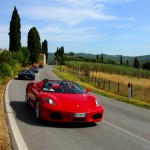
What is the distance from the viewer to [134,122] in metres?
11.8

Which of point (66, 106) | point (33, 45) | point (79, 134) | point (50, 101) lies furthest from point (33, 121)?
point (33, 45)

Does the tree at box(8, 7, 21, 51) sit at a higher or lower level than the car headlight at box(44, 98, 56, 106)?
higher

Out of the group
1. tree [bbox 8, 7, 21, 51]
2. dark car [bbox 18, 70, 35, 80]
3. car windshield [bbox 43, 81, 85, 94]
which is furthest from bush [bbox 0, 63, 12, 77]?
tree [bbox 8, 7, 21, 51]

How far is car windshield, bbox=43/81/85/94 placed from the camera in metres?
11.6

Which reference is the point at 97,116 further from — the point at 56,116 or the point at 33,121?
the point at 33,121

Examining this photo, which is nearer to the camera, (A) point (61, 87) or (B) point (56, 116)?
(B) point (56, 116)

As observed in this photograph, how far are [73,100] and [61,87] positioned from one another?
54.5 inches

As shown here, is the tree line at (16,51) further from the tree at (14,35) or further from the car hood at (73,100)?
the car hood at (73,100)

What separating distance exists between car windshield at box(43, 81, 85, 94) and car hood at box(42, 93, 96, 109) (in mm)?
500

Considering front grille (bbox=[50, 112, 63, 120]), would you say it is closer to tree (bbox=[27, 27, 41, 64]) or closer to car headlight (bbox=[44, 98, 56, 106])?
car headlight (bbox=[44, 98, 56, 106])

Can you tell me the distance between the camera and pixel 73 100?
34.5 ft

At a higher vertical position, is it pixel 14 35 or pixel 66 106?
pixel 14 35

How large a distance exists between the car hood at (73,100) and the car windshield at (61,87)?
500mm

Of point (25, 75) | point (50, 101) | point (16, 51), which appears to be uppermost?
point (16, 51)
